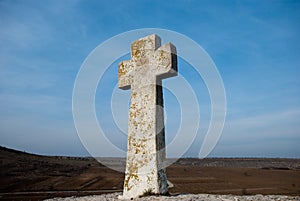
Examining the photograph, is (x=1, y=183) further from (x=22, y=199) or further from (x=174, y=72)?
(x=174, y=72)

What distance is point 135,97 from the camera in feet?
29.3

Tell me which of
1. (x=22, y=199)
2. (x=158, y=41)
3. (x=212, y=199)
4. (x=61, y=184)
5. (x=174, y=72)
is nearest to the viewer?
(x=212, y=199)

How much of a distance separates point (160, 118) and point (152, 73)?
57.2 inches

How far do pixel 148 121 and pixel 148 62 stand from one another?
76.9 inches

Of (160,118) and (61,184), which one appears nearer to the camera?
(160,118)

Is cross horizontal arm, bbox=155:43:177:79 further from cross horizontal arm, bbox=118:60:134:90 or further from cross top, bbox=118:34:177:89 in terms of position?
cross horizontal arm, bbox=118:60:134:90

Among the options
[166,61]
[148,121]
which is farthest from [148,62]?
[148,121]

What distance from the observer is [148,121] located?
835cm

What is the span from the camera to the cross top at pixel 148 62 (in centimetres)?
843

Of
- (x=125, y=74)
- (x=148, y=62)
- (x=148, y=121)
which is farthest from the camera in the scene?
(x=125, y=74)

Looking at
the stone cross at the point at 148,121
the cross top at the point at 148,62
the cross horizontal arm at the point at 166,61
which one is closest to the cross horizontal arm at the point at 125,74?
the cross top at the point at 148,62

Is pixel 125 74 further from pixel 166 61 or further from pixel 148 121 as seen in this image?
pixel 148 121

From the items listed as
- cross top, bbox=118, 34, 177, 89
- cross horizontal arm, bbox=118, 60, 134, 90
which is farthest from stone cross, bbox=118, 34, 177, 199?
cross horizontal arm, bbox=118, 60, 134, 90

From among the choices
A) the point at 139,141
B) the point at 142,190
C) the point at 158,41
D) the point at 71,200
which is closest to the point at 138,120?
the point at 139,141
